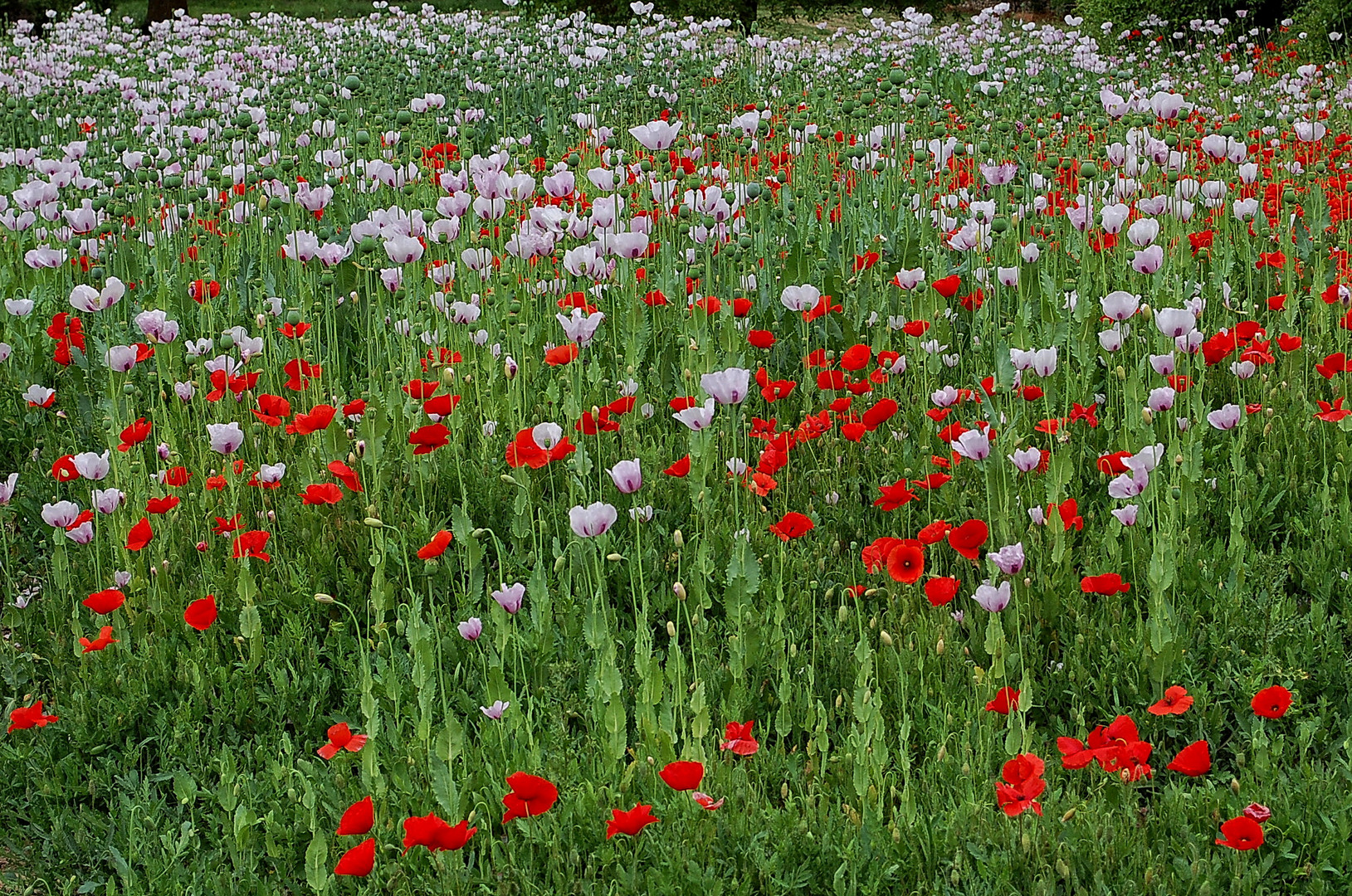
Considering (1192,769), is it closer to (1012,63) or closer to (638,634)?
(638,634)

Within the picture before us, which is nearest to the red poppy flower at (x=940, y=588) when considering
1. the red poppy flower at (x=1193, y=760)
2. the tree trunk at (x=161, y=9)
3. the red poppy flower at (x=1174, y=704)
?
the red poppy flower at (x=1174, y=704)

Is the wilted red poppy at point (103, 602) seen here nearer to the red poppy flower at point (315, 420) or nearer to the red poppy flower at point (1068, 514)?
the red poppy flower at point (315, 420)

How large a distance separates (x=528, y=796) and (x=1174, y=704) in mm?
1158

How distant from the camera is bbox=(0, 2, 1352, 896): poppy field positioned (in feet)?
7.43

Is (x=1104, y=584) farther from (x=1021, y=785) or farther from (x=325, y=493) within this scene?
(x=325, y=493)

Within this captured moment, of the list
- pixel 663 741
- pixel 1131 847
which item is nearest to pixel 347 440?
pixel 663 741

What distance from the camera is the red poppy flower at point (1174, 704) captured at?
2291mm

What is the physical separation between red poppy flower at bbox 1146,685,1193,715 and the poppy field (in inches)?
0.6

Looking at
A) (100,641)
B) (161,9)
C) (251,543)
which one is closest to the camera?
(100,641)

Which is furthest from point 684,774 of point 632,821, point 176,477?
point 176,477

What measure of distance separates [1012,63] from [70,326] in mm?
9754

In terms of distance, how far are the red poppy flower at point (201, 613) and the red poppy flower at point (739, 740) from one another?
1053mm

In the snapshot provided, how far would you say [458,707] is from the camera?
8.87 ft

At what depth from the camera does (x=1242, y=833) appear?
6.47 feet
